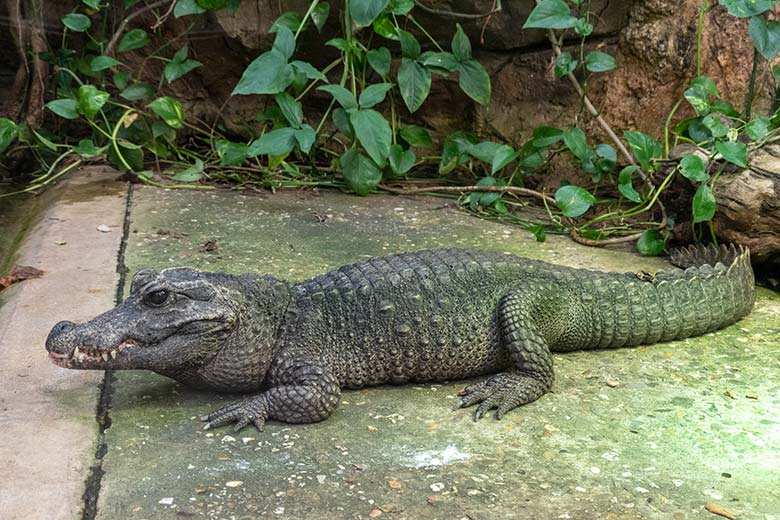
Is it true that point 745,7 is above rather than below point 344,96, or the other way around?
above

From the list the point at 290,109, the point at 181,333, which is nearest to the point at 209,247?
the point at 290,109

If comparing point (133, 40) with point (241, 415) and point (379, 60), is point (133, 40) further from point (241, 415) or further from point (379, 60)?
point (241, 415)

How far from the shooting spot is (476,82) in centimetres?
631

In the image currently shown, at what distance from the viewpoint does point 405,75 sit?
6184mm

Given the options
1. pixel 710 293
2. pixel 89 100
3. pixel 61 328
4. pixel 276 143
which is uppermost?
pixel 89 100

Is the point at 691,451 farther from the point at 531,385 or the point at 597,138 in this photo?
the point at 597,138

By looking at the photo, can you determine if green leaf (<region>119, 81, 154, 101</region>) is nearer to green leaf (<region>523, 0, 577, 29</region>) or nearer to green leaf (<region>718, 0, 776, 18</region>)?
green leaf (<region>523, 0, 577, 29</region>)

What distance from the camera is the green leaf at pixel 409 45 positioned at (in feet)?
20.2

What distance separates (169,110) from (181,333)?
11.9ft

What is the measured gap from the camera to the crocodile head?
342 cm

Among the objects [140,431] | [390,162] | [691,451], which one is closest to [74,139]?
[390,162]

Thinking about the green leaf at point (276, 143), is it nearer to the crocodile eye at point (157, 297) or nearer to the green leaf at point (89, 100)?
the green leaf at point (89, 100)

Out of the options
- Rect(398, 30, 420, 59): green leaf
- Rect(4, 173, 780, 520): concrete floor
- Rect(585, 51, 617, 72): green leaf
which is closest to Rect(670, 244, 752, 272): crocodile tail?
Rect(4, 173, 780, 520): concrete floor

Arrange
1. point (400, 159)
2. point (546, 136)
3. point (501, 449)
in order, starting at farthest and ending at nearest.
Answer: point (400, 159) < point (546, 136) < point (501, 449)
